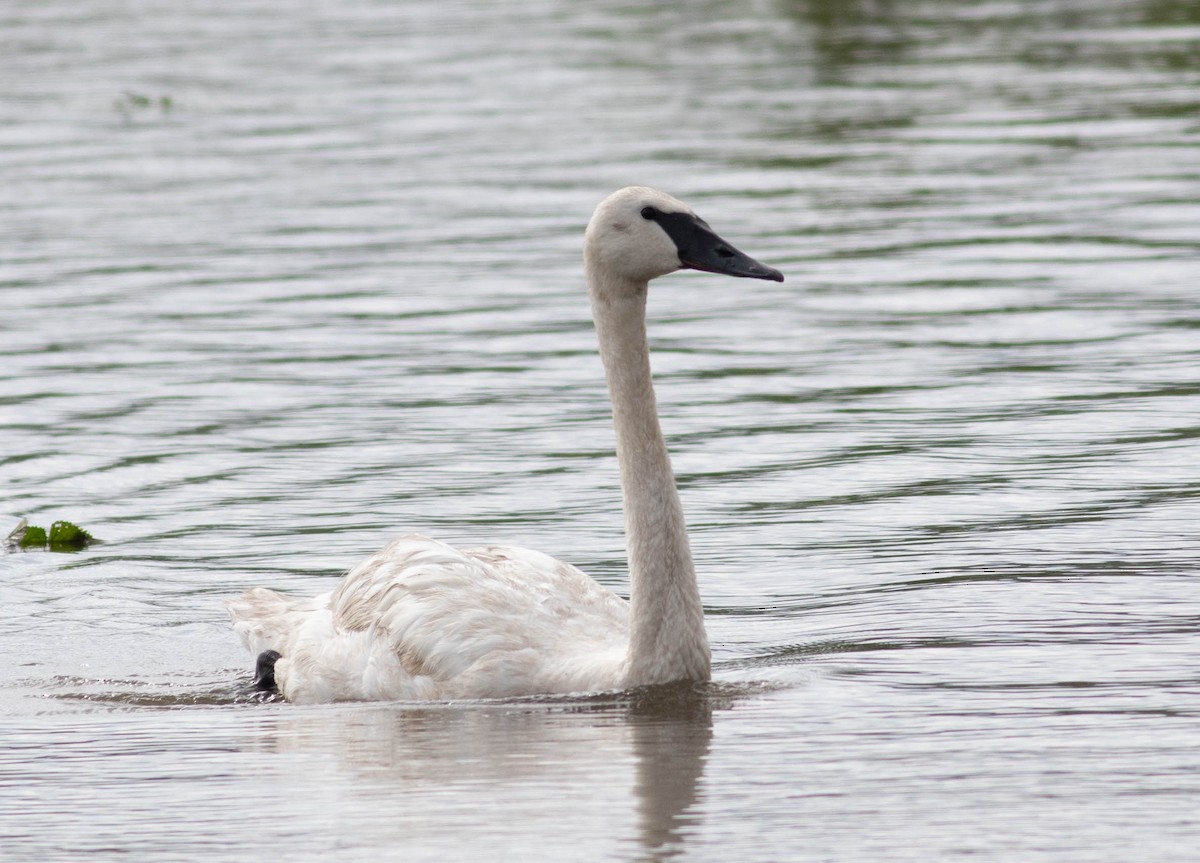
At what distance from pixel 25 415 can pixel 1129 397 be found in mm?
7177

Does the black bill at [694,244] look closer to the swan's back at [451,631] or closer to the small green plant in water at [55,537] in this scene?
the swan's back at [451,631]

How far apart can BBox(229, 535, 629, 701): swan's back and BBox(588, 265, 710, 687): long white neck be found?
19 centimetres

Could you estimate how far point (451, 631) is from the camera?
388 inches

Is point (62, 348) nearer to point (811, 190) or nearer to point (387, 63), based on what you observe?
point (811, 190)

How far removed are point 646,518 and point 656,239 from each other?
1.13 metres

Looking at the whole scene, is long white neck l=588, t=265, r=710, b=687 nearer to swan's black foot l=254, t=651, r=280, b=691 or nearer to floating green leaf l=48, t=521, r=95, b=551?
swan's black foot l=254, t=651, r=280, b=691

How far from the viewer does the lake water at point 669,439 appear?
7898mm

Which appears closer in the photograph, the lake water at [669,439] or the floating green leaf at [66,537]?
the lake water at [669,439]

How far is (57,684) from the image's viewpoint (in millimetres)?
10766

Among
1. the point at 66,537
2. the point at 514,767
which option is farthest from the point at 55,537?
the point at 514,767

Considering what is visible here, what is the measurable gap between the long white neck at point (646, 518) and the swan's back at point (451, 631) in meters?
0.19

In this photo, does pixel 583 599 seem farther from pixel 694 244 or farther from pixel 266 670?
pixel 694 244

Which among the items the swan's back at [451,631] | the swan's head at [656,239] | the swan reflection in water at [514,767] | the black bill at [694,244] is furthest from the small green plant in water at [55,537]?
the black bill at [694,244]

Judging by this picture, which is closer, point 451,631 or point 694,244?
point 694,244
